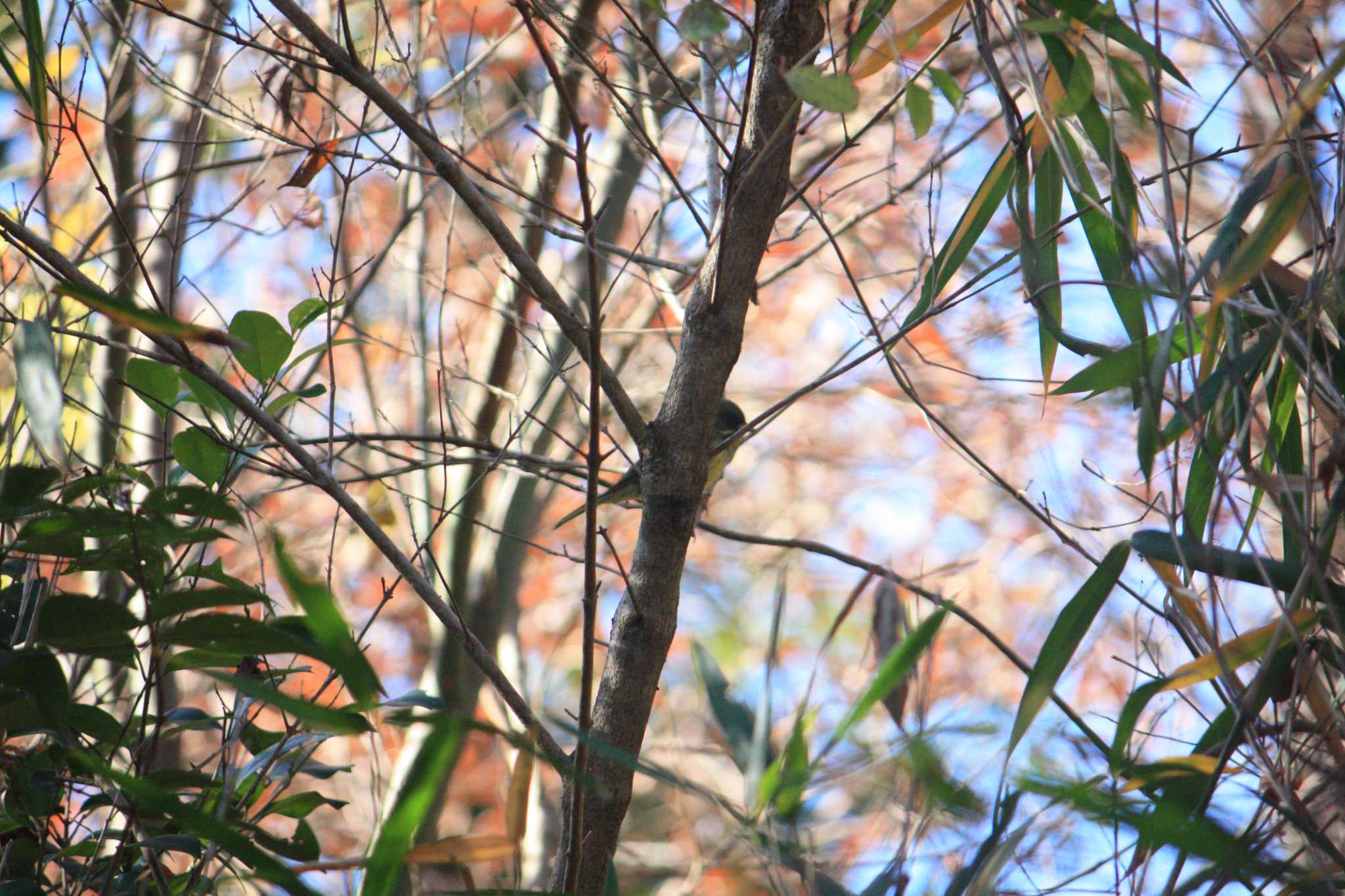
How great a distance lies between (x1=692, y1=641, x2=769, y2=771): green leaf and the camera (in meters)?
1.31

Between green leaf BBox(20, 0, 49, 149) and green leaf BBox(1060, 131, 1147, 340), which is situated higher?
green leaf BBox(20, 0, 49, 149)

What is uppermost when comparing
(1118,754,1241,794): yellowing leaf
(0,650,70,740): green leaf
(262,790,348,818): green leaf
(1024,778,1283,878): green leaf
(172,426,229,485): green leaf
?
(172,426,229,485): green leaf

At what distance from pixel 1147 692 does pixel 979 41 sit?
0.81m

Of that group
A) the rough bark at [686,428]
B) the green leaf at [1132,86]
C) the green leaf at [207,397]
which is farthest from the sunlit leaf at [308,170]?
the green leaf at [1132,86]

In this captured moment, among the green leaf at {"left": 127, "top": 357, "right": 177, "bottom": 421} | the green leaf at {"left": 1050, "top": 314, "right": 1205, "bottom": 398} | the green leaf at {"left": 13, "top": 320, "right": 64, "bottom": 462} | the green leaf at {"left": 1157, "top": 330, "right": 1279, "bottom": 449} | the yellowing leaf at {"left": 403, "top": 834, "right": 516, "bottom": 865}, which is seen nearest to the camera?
the green leaf at {"left": 13, "top": 320, "right": 64, "bottom": 462}

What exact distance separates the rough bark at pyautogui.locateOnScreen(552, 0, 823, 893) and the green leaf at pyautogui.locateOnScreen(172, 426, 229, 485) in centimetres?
57

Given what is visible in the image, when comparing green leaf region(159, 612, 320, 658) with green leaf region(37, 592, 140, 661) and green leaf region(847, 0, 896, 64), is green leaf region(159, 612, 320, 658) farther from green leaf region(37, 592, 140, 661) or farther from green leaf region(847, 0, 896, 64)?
green leaf region(847, 0, 896, 64)

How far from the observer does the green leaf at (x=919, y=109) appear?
138cm

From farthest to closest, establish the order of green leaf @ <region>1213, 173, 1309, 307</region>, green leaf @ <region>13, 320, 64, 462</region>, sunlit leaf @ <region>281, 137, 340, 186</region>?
1. sunlit leaf @ <region>281, 137, 340, 186</region>
2. green leaf @ <region>1213, 173, 1309, 307</region>
3. green leaf @ <region>13, 320, 64, 462</region>

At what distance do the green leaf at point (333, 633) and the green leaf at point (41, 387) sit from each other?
0.21 metres

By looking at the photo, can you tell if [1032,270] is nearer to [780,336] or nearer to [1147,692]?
[1147,692]

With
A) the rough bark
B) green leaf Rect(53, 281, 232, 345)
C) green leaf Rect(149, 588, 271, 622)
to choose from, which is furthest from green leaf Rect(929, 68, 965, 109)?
green leaf Rect(149, 588, 271, 622)

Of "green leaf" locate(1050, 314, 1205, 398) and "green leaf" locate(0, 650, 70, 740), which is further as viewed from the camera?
"green leaf" locate(1050, 314, 1205, 398)

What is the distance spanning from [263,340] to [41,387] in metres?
0.57
